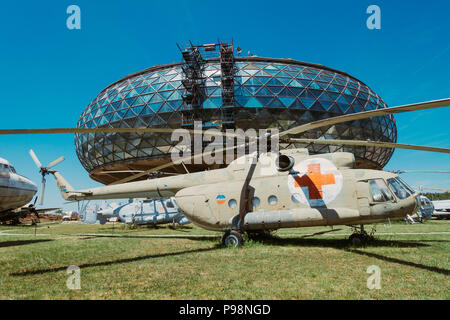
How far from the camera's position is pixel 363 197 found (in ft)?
30.5

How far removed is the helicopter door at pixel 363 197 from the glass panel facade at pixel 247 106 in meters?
24.1

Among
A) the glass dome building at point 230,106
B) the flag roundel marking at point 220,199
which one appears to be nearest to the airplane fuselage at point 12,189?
the flag roundel marking at point 220,199

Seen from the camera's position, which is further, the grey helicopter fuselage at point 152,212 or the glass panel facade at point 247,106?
the glass panel facade at point 247,106

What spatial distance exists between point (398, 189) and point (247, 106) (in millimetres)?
25424

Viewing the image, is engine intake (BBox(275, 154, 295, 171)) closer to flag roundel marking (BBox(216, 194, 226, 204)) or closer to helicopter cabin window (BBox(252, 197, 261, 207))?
helicopter cabin window (BBox(252, 197, 261, 207))

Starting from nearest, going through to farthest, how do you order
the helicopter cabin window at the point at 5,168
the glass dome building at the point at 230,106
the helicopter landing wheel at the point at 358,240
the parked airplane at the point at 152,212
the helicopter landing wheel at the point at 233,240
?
the helicopter landing wheel at the point at 233,240 < the helicopter landing wheel at the point at 358,240 < the helicopter cabin window at the point at 5,168 < the parked airplane at the point at 152,212 < the glass dome building at the point at 230,106

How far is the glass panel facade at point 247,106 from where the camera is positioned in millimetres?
33469

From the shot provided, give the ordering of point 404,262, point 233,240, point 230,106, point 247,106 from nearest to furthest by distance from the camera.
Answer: point 404,262 < point 233,240 < point 230,106 < point 247,106

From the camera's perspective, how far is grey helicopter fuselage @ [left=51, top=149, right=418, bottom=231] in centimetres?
920

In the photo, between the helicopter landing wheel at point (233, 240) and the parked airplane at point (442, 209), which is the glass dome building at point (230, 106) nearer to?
the parked airplane at point (442, 209)

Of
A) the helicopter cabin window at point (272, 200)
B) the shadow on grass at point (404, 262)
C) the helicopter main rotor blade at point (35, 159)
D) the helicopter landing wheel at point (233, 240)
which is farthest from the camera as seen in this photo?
the helicopter main rotor blade at point (35, 159)

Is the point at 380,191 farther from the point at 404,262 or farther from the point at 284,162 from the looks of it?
the point at 284,162

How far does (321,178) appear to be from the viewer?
9852 mm

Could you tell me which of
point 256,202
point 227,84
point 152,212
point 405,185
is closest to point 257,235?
point 256,202
